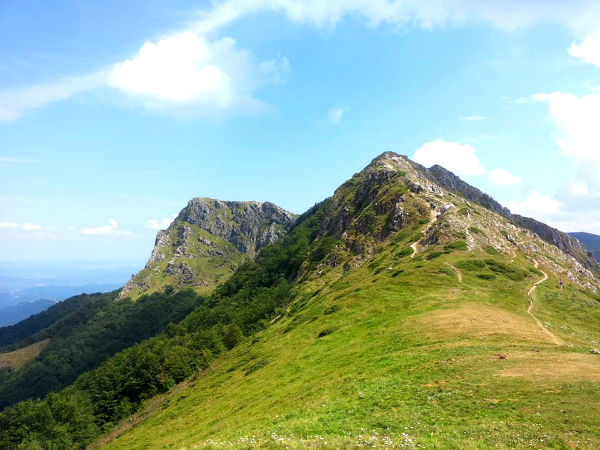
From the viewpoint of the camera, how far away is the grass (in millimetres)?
21953

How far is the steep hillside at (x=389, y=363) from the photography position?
2328 cm

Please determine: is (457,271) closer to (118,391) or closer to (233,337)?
(233,337)

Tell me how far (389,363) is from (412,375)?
17.3 feet

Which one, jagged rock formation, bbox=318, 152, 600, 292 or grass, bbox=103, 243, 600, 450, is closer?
grass, bbox=103, 243, 600, 450

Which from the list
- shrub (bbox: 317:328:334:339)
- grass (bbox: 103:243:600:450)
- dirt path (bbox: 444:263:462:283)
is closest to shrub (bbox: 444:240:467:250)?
grass (bbox: 103:243:600:450)

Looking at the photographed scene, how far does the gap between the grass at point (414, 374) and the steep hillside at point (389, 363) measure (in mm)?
189

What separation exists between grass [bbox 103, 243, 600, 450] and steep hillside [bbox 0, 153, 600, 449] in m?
0.19

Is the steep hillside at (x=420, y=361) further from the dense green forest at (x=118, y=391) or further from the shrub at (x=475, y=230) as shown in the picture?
the dense green forest at (x=118, y=391)

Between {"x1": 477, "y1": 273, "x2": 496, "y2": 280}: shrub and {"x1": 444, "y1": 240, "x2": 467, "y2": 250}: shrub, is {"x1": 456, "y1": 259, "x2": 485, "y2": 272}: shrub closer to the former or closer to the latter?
{"x1": 477, "y1": 273, "x2": 496, "y2": 280}: shrub

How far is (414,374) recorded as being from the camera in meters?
32.0

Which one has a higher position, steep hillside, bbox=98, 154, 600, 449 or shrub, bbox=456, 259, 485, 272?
shrub, bbox=456, 259, 485, 272

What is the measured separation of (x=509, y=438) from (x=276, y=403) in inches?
1002

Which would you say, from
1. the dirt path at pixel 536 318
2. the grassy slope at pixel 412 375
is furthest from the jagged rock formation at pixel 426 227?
the grassy slope at pixel 412 375

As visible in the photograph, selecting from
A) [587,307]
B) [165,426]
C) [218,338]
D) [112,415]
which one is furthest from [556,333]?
[112,415]
